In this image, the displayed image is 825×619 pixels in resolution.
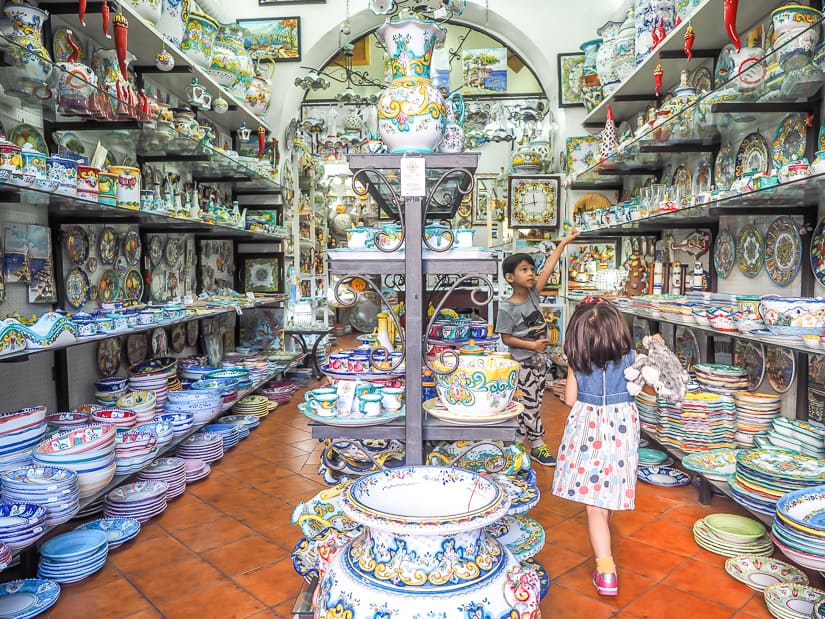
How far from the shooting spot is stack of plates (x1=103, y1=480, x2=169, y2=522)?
114 inches

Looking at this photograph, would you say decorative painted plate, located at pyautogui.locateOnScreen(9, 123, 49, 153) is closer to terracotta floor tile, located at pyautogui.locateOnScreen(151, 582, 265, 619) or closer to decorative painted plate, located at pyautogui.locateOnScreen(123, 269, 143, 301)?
decorative painted plate, located at pyautogui.locateOnScreen(123, 269, 143, 301)

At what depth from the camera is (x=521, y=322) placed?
3.77 metres

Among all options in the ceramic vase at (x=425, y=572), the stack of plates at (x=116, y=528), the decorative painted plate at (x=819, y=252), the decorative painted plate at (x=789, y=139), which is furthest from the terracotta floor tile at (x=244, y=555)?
the decorative painted plate at (x=789, y=139)

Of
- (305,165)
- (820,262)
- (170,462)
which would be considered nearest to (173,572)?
(170,462)

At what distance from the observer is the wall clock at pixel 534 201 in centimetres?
663

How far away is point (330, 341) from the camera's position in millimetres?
9195

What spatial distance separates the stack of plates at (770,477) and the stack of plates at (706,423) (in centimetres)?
55

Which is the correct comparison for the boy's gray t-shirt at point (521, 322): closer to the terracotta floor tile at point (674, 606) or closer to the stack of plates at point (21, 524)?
Answer: the terracotta floor tile at point (674, 606)

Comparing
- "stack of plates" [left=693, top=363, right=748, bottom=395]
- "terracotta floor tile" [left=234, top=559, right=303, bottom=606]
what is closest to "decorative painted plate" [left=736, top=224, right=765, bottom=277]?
"stack of plates" [left=693, top=363, right=748, bottom=395]

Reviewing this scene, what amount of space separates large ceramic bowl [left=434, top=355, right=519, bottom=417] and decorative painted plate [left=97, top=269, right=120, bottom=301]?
2840 millimetres

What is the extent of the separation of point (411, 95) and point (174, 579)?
208cm

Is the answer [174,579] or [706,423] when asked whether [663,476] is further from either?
[174,579]

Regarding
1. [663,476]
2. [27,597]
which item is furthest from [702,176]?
[27,597]

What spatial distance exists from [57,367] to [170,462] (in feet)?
2.66
